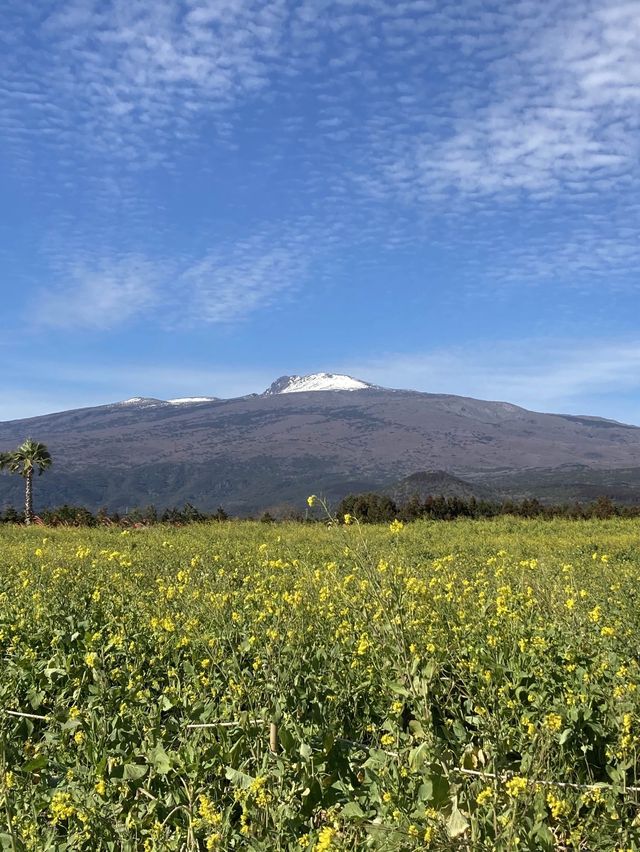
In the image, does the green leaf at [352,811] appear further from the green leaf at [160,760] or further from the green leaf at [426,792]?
the green leaf at [160,760]

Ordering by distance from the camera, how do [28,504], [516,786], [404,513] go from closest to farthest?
[516,786], [404,513], [28,504]

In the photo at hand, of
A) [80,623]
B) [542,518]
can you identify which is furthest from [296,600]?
[542,518]

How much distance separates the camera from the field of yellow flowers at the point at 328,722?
257 centimetres

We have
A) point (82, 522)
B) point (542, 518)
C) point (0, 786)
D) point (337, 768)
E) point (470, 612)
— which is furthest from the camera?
point (82, 522)

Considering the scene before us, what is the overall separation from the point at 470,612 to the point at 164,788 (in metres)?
3.07

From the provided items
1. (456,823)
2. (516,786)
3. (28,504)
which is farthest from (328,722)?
(28,504)

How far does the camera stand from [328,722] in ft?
11.8

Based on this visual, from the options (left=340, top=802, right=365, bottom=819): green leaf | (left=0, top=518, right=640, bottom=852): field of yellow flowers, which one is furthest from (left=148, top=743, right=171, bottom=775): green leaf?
(left=340, top=802, right=365, bottom=819): green leaf

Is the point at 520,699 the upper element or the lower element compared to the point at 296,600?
lower

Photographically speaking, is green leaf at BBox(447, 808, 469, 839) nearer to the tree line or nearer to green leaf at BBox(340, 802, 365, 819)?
green leaf at BBox(340, 802, 365, 819)

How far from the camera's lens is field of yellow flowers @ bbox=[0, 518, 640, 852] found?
2.57m

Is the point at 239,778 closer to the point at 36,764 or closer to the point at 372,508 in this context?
the point at 36,764

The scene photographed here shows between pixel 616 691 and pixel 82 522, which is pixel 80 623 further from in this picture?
pixel 82 522

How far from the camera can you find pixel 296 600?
5.14 m
